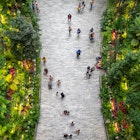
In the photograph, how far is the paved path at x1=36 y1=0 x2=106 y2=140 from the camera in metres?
31.3

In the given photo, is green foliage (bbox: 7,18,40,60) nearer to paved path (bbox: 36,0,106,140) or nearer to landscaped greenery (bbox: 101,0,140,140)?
paved path (bbox: 36,0,106,140)

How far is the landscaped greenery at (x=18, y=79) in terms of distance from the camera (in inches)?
1159

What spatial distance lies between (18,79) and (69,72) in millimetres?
5630

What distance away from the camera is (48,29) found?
41156 mm

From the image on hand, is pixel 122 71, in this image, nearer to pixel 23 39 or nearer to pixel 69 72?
pixel 69 72

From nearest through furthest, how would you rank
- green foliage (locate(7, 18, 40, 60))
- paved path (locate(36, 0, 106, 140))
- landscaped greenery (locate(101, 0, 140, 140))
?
landscaped greenery (locate(101, 0, 140, 140))
paved path (locate(36, 0, 106, 140))
green foliage (locate(7, 18, 40, 60))

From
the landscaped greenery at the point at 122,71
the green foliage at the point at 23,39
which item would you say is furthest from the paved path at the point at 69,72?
the green foliage at the point at 23,39

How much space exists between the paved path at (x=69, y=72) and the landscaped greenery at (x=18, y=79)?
3.45 feet

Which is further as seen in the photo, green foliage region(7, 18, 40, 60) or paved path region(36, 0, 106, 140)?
green foliage region(7, 18, 40, 60)

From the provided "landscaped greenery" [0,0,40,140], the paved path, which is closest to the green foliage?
"landscaped greenery" [0,0,40,140]

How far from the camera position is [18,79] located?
108 ft

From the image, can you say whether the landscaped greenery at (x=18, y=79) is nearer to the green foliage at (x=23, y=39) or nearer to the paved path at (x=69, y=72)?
the green foliage at (x=23, y=39)

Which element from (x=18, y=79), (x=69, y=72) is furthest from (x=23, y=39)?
(x=69, y=72)

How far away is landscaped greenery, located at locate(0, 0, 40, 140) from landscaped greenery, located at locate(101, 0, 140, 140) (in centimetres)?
654
